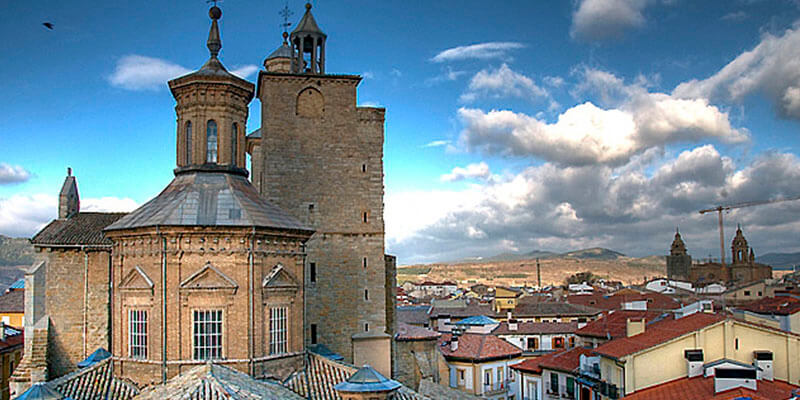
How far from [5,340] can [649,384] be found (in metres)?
35.0

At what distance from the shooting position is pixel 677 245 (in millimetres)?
140375

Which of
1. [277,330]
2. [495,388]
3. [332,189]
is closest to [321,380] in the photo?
[277,330]

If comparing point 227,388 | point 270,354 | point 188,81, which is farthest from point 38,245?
point 227,388

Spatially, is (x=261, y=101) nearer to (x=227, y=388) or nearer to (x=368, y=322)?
(x=368, y=322)

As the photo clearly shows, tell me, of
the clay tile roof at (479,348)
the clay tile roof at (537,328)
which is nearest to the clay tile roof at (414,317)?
the clay tile roof at (537,328)

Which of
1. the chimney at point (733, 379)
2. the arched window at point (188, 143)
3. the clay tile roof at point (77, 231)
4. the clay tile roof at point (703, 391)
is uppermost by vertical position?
the arched window at point (188, 143)

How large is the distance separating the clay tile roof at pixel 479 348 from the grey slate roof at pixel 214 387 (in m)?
28.4

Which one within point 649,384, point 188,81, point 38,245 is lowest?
point 649,384

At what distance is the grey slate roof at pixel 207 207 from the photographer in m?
23.4

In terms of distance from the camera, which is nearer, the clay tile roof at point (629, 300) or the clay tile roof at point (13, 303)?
the clay tile roof at point (13, 303)

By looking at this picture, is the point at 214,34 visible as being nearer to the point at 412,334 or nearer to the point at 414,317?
the point at 412,334

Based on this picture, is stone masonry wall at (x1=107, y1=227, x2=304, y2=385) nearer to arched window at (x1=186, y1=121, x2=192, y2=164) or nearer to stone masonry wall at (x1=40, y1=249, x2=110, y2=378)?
arched window at (x1=186, y1=121, x2=192, y2=164)

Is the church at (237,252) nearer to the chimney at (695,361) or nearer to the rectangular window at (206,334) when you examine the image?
the rectangular window at (206,334)

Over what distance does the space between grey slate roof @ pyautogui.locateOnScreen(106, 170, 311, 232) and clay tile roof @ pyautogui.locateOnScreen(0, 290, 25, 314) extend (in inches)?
1478
